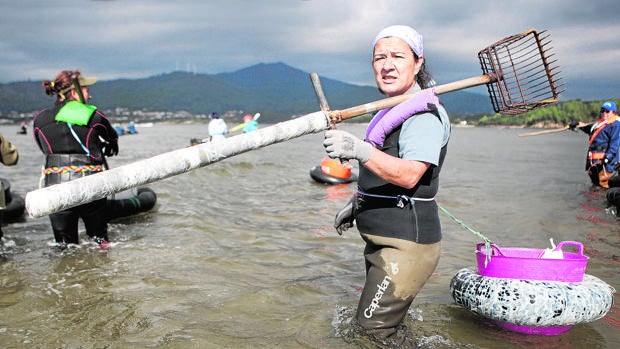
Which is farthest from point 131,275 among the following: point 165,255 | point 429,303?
point 429,303

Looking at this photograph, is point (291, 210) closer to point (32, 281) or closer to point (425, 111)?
point (32, 281)

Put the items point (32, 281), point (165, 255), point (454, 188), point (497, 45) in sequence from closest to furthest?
point (497, 45)
point (32, 281)
point (165, 255)
point (454, 188)

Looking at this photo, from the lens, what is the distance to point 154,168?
301 centimetres

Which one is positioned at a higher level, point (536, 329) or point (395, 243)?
point (395, 243)

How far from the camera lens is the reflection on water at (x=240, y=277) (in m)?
4.64

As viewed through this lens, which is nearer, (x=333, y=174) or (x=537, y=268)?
(x=537, y=268)

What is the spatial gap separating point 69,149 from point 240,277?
3206mm

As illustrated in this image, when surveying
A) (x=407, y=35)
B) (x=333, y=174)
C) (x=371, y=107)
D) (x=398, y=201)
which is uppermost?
(x=407, y=35)

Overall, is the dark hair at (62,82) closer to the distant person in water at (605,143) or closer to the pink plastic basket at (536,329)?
the pink plastic basket at (536,329)

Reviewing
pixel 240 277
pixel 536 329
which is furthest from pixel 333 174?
pixel 536 329

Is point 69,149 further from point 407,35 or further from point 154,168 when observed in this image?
point 407,35

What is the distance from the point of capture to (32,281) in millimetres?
6371

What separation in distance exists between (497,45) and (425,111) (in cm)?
182

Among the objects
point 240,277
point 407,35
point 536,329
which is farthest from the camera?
point 240,277
